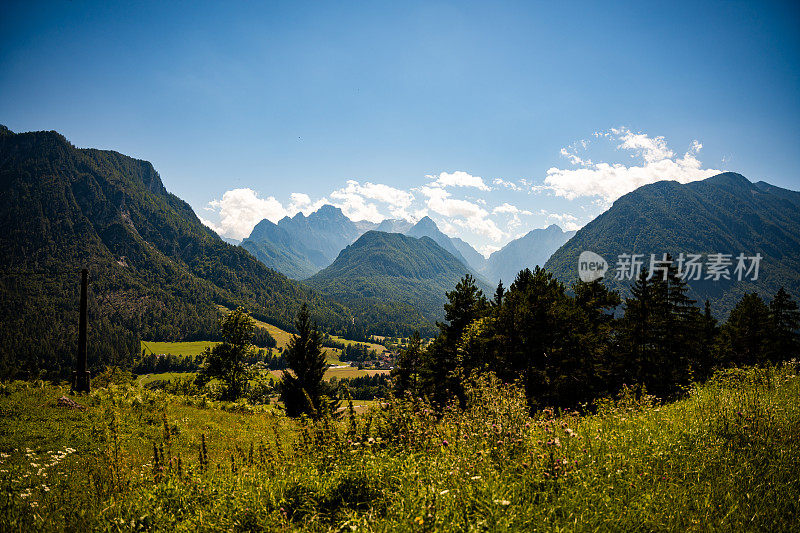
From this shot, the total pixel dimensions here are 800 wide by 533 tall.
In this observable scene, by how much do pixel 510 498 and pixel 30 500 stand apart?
25.3 feet

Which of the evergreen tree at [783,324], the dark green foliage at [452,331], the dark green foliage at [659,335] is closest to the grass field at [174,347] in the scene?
the dark green foliage at [452,331]

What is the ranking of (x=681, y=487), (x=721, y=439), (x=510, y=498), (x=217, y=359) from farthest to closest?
(x=217, y=359)
(x=721, y=439)
(x=681, y=487)
(x=510, y=498)

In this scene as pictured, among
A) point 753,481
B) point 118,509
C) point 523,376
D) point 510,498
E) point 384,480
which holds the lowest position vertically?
point 523,376

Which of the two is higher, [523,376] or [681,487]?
[681,487]

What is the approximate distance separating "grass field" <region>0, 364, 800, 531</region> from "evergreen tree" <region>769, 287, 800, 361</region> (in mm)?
38671

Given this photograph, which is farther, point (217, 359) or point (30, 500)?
point (217, 359)

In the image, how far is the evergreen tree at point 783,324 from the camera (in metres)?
33.1

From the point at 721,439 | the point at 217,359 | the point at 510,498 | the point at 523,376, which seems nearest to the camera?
the point at 510,498

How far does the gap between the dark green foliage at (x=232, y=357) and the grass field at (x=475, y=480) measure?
2166cm

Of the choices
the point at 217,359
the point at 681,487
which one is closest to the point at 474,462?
the point at 681,487

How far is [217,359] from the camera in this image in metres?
28.6

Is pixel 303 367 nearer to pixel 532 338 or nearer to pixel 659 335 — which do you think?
pixel 532 338

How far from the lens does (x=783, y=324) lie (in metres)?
35.2

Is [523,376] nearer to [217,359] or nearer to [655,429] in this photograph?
[655,429]
